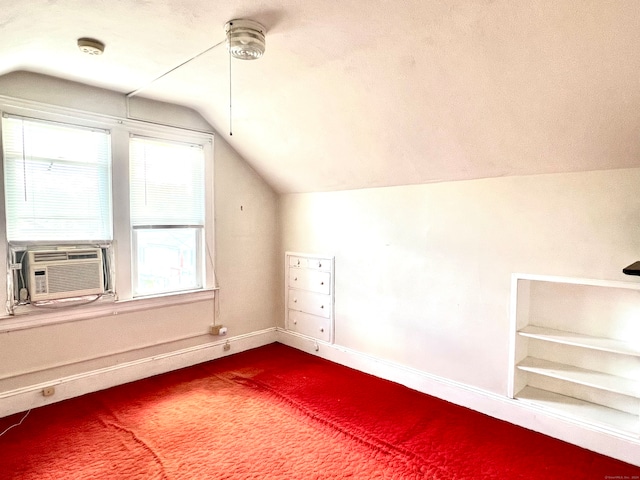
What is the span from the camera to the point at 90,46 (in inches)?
92.1

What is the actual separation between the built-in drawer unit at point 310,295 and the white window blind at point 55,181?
2041mm

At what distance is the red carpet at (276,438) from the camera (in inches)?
Answer: 90.6

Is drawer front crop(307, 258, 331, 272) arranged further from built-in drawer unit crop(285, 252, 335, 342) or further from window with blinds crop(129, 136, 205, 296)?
window with blinds crop(129, 136, 205, 296)

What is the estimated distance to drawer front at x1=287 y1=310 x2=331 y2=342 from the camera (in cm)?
422

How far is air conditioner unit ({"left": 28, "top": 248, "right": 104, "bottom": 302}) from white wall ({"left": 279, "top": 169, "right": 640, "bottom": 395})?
2200mm

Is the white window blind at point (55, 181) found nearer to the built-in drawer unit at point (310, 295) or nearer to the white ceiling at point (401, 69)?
the white ceiling at point (401, 69)

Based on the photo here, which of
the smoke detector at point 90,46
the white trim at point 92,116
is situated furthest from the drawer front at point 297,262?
the smoke detector at point 90,46

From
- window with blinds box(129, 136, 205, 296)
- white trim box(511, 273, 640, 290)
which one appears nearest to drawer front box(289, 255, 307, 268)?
window with blinds box(129, 136, 205, 296)

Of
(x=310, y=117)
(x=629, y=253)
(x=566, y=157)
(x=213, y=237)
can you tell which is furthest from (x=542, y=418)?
(x=213, y=237)

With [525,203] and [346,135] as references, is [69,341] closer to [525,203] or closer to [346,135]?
[346,135]

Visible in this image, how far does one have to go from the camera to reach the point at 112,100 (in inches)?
133

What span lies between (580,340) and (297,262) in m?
2.87

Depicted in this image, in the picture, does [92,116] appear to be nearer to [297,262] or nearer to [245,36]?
[245,36]

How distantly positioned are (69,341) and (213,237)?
161 centimetres
